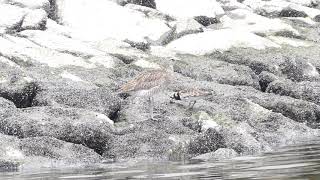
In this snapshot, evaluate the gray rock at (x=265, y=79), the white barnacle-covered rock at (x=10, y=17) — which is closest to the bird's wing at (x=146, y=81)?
the gray rock at (x=265, y=79)

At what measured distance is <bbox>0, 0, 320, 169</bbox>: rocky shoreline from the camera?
18.1 m

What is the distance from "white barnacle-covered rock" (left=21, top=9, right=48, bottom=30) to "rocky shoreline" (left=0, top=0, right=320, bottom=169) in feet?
0.15

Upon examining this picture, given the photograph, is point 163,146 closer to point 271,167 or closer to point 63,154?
point 63,154

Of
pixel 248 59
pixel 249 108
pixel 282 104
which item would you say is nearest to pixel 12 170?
pixel 249 108

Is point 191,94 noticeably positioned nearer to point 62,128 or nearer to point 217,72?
point 62,128

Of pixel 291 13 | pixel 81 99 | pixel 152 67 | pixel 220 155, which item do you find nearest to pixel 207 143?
pixel 220 155

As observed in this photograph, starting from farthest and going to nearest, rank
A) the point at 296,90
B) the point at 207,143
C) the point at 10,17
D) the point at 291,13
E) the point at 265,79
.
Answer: the point at 291,13
the point at 10,17
the point at 265,79
the point at 296,90
the point at 207,143

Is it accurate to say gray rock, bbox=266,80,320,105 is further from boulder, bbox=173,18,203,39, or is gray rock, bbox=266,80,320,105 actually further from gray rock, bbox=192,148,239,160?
gray rock, bbox=192,148,239,160

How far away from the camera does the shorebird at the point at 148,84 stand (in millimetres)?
21828

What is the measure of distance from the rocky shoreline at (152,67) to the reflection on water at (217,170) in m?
1.39

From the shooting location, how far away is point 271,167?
42.1 feet

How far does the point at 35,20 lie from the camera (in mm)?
30328

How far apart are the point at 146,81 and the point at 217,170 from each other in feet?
29.6

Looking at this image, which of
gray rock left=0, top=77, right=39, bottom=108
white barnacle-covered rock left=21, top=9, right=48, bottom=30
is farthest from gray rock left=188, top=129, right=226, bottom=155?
white barnacle-covered rock left=21, top=9, right=48, bottom=30
